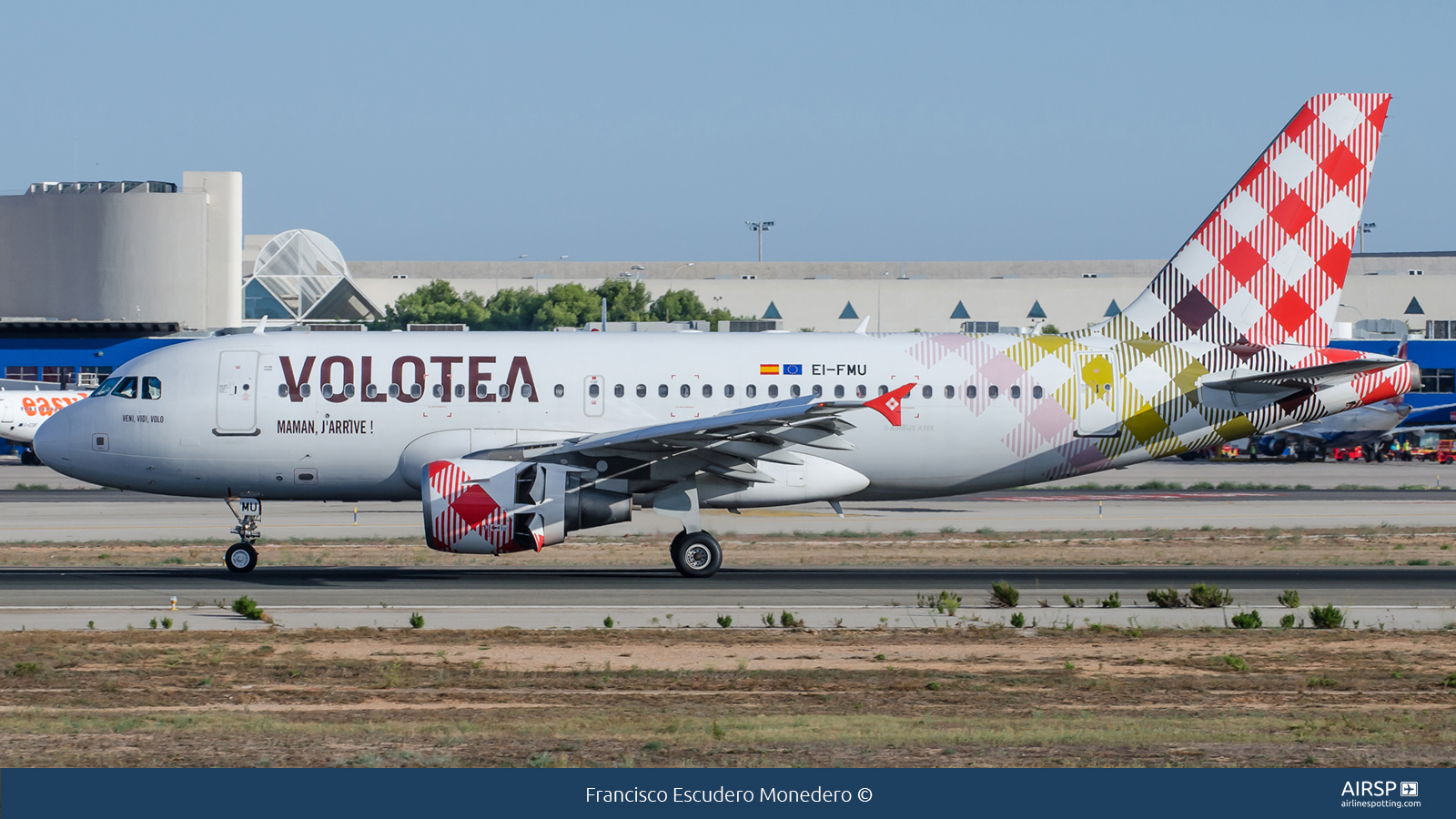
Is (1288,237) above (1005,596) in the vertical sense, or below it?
above

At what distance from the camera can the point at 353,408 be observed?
27.1 metres

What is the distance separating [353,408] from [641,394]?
525 centimetres

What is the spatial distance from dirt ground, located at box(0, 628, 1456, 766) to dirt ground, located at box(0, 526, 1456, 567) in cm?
1076

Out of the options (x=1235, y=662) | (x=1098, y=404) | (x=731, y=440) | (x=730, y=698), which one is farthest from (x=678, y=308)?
(x=730, y=698)

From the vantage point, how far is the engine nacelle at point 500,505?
2466cm

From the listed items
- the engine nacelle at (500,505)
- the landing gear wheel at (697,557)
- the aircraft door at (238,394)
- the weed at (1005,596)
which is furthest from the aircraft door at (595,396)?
Result: the weed at (1005,596)

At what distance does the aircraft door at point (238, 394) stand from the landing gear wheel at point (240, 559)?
209cm

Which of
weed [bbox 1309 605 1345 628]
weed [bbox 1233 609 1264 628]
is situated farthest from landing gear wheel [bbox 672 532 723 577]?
weed [bbox 1309 605 1345 628]

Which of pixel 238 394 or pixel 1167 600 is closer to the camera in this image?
pixel 1167 600

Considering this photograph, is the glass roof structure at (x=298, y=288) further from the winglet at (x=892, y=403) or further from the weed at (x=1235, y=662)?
the weed at (x=1235, y=662)

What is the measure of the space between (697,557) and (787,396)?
3458 mm

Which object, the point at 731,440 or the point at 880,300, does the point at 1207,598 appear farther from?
the point at 880,300

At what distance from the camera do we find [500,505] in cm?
2489

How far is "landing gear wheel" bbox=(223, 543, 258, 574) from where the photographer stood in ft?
87.5
